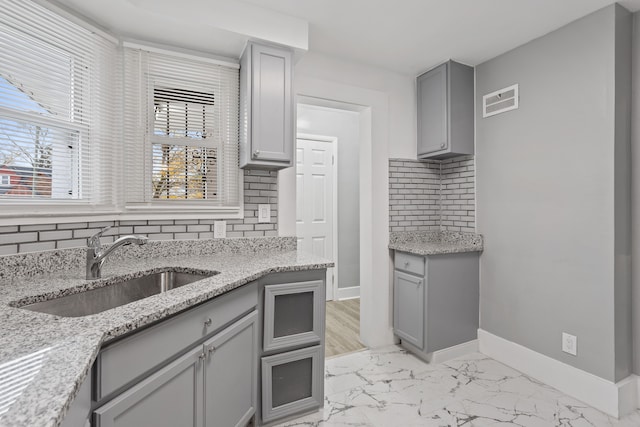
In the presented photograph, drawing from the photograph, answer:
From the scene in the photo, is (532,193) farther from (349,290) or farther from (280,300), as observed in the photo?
(349,290)

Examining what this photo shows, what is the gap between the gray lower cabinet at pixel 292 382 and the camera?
1.78 m

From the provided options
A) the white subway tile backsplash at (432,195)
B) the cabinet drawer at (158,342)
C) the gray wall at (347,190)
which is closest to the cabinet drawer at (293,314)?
the cabinet drawer at (158,342)

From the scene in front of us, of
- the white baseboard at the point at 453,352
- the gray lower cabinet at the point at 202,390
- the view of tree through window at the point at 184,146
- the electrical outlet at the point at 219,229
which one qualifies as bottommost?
the white baseboard at the point at 453,352

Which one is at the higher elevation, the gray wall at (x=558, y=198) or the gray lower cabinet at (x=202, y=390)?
the gray wall at (x=558, y=198)

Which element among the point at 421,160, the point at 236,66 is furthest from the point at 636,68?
the point at 236,66

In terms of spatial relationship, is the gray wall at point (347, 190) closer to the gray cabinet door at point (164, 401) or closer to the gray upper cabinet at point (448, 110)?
the gray upper cabinet at point (448, 110)

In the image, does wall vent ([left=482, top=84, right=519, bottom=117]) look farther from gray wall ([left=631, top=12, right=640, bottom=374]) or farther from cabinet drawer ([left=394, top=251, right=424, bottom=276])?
cabinet drawer ([left=394, top=251, right=424, bottom=276])

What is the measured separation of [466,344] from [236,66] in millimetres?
2966

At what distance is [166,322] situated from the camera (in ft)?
3.84

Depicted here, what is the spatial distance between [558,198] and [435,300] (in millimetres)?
1175

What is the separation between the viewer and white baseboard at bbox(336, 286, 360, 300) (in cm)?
431

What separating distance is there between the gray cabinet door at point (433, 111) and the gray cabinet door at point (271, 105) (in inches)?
56.3

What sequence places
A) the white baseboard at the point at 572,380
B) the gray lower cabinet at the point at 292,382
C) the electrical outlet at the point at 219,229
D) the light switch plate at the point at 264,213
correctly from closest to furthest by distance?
the gray lower cabinet at the point at 292,382 → the white baseboard at the point at 572,380 → the electrical outlet at the point at 219,229 → the light switch plate at the point at 264,213

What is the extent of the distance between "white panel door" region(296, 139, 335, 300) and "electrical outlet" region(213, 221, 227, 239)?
1836mm
